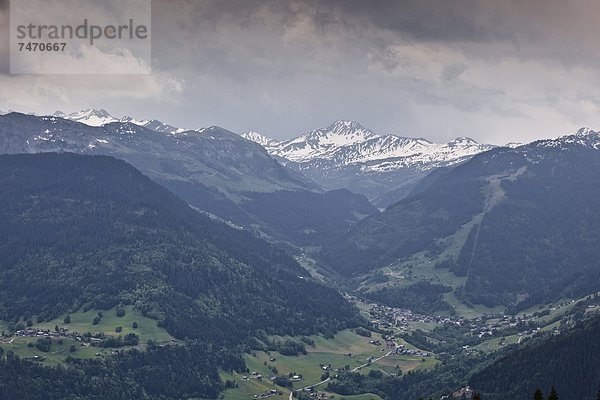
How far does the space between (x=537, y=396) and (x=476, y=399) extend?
26168 mm

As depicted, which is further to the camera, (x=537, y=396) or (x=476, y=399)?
(x=476, y=399)

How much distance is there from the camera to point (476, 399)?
14750cm

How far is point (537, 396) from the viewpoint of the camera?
402 ft
